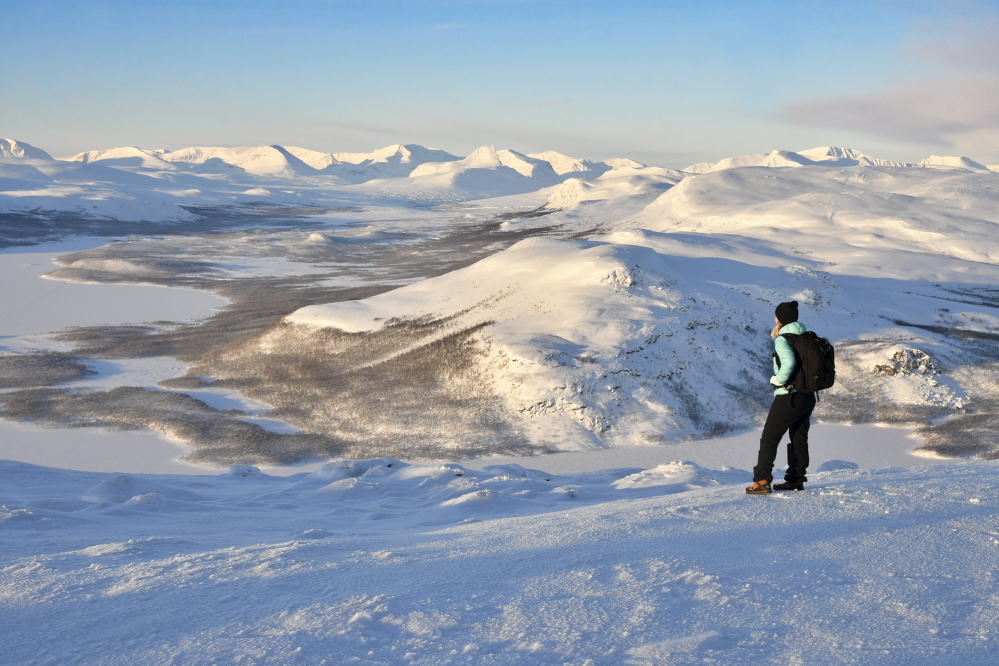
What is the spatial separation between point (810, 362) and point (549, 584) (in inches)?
147

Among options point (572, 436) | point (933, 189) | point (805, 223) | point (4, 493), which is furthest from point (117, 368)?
point (933, 189)

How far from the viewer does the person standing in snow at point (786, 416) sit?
279 inches

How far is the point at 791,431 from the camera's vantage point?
24.6 ft

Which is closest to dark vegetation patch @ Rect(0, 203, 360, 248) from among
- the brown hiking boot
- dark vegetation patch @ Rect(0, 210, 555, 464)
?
dark vegetation patch @ Rect(0, 210, 555, 464)

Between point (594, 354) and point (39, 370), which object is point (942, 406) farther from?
point (39, 370)

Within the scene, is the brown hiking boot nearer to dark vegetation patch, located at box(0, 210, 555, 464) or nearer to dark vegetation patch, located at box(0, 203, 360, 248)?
dark vegetation patch, located at box(0, 210, 555, 464)

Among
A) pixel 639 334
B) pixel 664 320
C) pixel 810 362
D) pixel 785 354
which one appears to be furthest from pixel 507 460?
pixel 810 362

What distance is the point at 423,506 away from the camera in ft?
32.6

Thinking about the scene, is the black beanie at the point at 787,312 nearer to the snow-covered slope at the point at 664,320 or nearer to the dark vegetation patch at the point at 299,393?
the dark vegetation patch at the point at 299,393

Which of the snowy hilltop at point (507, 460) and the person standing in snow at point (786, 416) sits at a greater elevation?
the person standing in snow at point (786, 416)

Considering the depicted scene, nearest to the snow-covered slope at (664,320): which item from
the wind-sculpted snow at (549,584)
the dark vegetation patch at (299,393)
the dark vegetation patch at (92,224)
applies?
the dark vegetation patch at (299,393)

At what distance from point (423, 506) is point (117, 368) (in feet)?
86.8

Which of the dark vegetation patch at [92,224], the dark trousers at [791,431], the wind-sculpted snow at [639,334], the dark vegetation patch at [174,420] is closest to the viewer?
the dark trousers at [791,431]

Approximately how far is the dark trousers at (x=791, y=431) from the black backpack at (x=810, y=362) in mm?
183
